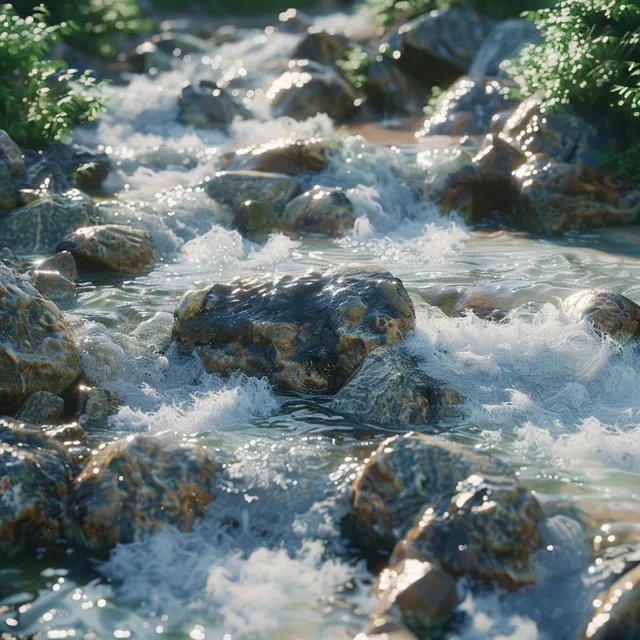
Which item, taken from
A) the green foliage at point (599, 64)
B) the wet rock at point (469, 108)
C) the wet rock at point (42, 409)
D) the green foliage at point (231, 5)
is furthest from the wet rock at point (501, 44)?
the green foliage at point (231, 5)

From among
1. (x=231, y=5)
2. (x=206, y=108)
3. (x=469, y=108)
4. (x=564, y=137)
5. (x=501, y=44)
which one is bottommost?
(x=564, y=137)

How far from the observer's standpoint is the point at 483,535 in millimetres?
4070

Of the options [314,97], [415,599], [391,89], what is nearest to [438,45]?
[391,89]

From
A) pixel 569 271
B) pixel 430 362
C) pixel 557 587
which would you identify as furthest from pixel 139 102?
pixel 557 587

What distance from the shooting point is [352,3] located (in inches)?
1107

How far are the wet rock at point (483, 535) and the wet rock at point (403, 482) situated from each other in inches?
3.7

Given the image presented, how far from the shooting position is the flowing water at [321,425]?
3934 mm

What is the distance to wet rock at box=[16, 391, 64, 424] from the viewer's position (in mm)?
5594

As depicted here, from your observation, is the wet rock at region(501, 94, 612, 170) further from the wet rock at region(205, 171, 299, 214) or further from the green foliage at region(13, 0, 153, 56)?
the green foliage at region(13, 0, 153, 56)

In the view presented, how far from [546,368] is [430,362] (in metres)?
0.85

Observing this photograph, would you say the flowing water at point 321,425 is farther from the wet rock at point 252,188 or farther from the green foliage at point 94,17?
the green foliage at point 94,17

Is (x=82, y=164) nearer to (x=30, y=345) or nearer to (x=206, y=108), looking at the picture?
(x=206, y=108)

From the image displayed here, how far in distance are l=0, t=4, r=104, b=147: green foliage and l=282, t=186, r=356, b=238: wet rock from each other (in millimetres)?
3250

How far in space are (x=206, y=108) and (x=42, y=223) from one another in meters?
7.23
